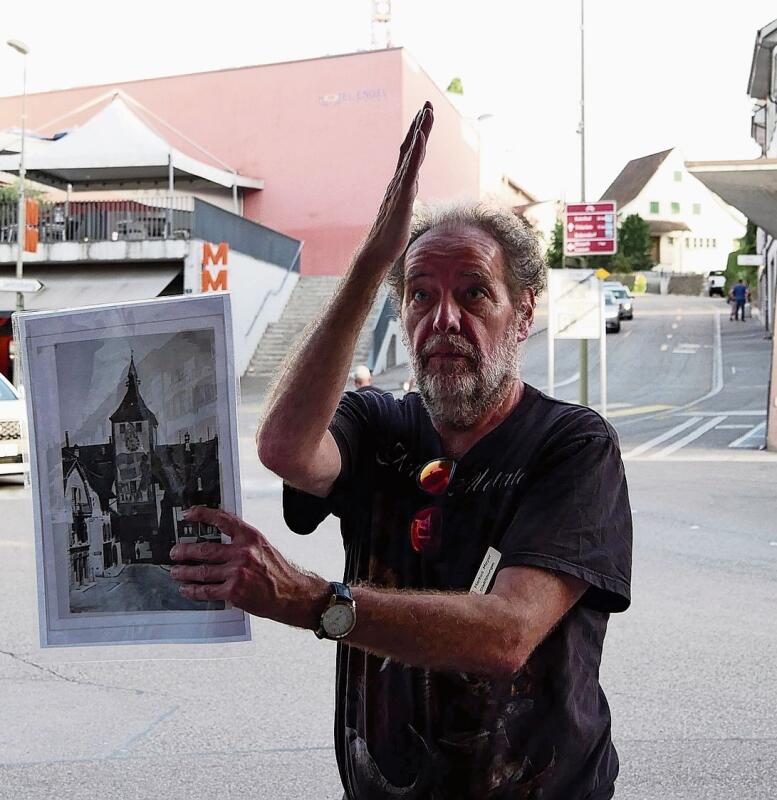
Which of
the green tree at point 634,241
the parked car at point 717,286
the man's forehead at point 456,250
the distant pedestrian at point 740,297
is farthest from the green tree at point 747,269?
the man's forehead at point 456,250

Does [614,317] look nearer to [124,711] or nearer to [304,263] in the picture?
[304,263]

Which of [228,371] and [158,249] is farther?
[158,249]

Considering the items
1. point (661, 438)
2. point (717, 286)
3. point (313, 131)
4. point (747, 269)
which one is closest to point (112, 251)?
point (313, 131)

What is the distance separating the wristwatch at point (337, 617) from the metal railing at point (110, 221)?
3020cm

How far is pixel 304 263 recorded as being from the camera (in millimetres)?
43188

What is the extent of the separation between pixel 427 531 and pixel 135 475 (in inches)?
21.5

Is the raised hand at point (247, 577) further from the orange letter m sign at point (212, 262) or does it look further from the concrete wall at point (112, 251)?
the concrete wall at point (112, 251)

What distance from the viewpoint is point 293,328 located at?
34.8m

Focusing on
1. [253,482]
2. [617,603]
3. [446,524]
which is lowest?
[253,482]

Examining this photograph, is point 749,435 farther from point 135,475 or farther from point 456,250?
point 135,475

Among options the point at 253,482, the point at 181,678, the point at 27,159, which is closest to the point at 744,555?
the point at 181,678

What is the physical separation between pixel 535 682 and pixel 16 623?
5443 mm

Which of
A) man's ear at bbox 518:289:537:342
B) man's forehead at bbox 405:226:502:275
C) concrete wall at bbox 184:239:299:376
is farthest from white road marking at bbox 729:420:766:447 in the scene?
man's forehead at bbox 405:226:502:275

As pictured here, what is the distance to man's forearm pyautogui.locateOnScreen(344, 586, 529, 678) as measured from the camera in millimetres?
1490
